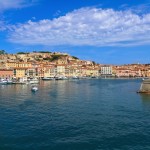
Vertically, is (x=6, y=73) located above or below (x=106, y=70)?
below

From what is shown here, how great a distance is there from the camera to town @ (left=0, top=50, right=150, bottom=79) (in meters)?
103

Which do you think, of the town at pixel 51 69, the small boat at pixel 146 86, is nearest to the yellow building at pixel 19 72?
the town at pixel 51 69

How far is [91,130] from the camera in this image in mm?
20750

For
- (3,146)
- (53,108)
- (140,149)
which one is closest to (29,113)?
(53,108)

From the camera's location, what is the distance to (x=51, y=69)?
119750 millimetres

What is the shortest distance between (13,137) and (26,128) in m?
2.23

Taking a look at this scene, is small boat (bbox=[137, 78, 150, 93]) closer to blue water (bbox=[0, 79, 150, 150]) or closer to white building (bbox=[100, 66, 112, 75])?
→ blue water (bbox=[0, 79, 150, 150])

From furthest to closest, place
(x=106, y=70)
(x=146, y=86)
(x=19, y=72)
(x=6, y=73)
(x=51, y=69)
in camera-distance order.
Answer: (x=106, y=70) < (x=51, y=69) < (x=19, y=72) < (x=6, y=73) < (x=146, y=86)

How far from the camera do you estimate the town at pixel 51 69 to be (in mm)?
103106

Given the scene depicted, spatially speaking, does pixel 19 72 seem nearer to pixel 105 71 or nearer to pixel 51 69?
pixel 51 69

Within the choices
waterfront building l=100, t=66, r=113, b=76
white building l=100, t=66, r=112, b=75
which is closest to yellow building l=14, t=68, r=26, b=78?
waterfront building l=100, t=66, r=113, b=76

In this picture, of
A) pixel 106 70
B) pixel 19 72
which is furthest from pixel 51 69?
pixel 106 70

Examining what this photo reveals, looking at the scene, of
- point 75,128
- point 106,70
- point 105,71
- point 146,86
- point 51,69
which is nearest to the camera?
point 75,128

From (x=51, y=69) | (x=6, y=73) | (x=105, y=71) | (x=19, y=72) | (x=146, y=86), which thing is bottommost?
(x=146, y=86)
